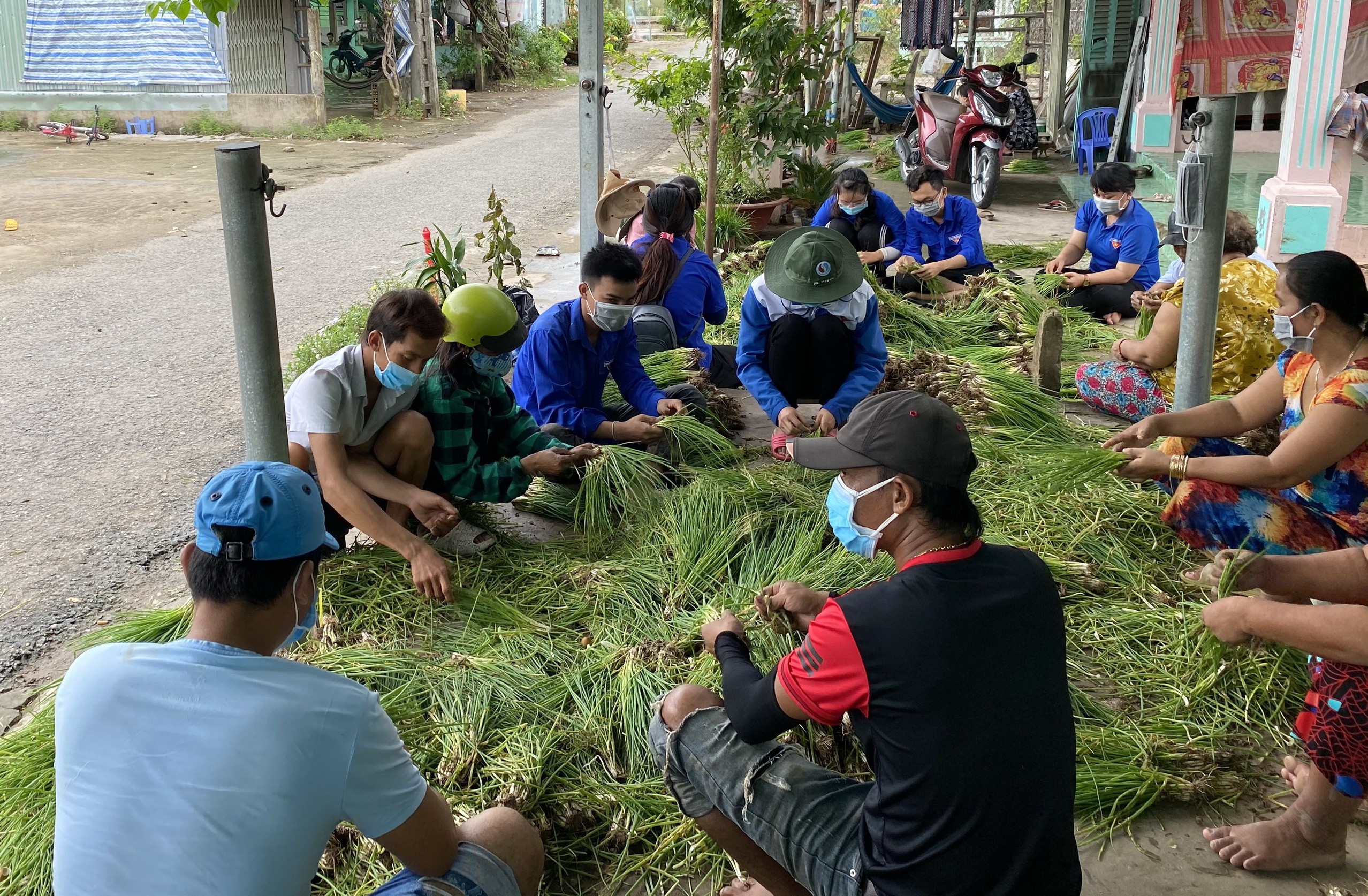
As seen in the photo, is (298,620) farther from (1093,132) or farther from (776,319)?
(1093,132)

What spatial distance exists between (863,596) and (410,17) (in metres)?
15.3

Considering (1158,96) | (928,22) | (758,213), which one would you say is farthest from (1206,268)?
(928,22)

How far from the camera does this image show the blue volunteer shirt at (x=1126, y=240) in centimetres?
558

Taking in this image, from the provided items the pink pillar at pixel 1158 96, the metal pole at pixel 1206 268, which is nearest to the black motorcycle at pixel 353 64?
the pink pillar at pixel 1158 96

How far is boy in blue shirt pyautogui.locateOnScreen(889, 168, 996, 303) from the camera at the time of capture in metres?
5.94

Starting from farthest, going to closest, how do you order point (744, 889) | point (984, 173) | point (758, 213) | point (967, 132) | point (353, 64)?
point (353, 64) < point (967, 132) < point (984, 173) < point (758, 213) < point (744, 889)

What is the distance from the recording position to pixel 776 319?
14.0 ft

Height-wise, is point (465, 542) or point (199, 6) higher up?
point (199, 6)

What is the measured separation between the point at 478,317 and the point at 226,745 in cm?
188

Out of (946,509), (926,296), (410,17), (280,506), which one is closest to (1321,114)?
(926,296)

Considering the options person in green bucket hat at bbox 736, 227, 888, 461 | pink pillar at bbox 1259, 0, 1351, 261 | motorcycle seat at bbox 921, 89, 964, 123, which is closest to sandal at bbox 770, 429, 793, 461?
person in green bucket hat at bbox 736, 227, 888, 461

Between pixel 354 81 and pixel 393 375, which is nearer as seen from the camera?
pixel 393 375

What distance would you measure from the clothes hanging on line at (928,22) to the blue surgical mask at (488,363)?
36.3 ft

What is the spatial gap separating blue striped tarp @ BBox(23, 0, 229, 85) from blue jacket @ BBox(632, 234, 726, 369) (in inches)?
449
